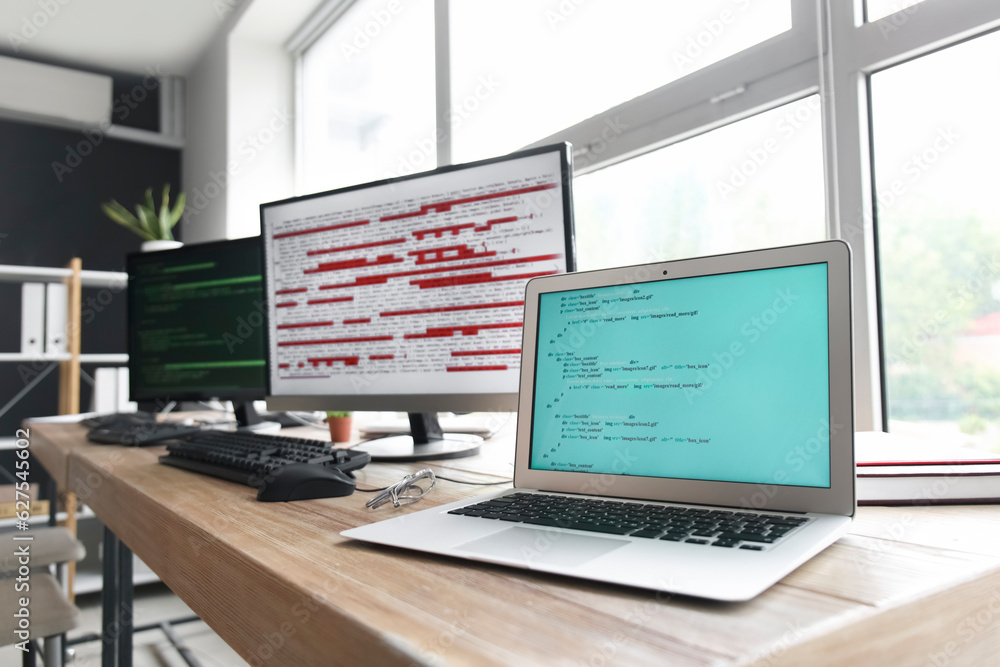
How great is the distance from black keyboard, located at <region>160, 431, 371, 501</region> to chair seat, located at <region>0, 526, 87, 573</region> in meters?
0.59

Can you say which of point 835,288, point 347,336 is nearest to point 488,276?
point 347,336

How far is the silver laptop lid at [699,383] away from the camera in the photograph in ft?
1.92

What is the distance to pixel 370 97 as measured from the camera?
9.88ft

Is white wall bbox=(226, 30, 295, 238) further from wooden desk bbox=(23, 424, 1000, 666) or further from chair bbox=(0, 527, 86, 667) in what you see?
wooden desk bbox=(23, 424, 1000, 666)

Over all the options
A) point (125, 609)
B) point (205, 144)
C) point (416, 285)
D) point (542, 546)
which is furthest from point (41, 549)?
point (205, 144)

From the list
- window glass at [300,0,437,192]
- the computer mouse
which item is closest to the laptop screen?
the computer mouse
